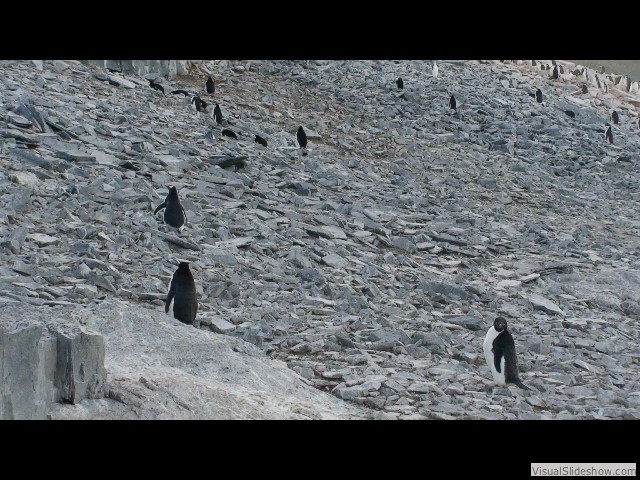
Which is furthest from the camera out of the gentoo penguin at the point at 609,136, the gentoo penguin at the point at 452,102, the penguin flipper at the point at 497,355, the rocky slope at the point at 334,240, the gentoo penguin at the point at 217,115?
the gentoo penguin at the point at 609,136

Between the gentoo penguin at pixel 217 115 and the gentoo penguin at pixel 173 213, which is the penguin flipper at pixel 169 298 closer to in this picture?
the gentoo penguin at pixel 173 213

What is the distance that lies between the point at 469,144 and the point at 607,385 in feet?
34.4

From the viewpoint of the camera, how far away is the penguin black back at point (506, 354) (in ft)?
17.6

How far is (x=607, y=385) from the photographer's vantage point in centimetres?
568

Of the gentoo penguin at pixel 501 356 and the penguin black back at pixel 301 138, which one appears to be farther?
the penguin black back at pixel 301 138

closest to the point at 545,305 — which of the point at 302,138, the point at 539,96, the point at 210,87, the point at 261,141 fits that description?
the point at 261,141

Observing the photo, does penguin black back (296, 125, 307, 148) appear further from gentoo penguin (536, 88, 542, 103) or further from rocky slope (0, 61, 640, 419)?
gentoo penguin (536, 88, 542, 103)

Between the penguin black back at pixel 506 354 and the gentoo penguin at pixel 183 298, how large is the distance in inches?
87.4

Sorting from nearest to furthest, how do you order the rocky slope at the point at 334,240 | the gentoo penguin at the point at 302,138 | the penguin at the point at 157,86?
the rocky slope at the point at 334,240
the gentoo penguin at the point at 302,138
the penguin at the point at 157,86

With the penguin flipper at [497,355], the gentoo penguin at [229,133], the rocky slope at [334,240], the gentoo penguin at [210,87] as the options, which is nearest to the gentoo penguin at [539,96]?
the rocky slope at [334,240]

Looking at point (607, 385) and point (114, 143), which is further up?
point (114, 143)

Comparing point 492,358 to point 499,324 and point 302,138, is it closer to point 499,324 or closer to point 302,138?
point 499,324

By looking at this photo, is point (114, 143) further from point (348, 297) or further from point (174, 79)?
point (174, 79)
